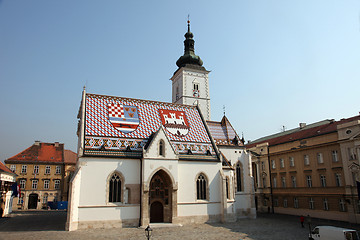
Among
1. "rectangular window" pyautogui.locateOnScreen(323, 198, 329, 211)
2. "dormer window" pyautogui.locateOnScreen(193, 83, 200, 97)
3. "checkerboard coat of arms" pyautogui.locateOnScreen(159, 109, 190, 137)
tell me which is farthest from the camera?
"dormer window" pyautogui.locateOnScreen(193, 83, 200, 97)

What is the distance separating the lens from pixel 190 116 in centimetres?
A: 3241

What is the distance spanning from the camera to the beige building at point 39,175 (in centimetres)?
4619

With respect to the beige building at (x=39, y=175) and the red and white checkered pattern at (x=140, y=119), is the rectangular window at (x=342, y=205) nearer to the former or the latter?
the red and white checkered pattern at (x=140, y=119)

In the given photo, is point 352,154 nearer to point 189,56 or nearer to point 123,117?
point 123,117

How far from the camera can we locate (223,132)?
34719mm

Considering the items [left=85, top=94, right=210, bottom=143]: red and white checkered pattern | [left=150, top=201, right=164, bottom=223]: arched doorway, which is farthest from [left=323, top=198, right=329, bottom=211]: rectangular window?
[left=150, top=201, right=164, bottom=223]: arched doorway

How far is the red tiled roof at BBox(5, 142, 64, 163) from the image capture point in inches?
1881

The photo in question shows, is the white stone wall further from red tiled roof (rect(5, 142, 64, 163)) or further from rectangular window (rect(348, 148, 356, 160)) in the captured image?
red tiled roof (rect(5, 142, 64, 163))

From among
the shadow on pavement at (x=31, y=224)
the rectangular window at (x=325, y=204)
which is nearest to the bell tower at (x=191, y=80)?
the rectangular window at (x=325, y=204)

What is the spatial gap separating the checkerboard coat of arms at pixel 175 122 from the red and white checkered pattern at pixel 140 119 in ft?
1.46

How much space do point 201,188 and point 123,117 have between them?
34.5 feet

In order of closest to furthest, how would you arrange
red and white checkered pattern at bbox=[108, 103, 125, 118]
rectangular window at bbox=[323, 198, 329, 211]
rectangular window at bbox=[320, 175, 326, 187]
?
red and white checkered pattern at bbox=[108, 103, 125, 118] < rectangular window at bbox=[323, 198, 329, 211] < rectangular window at bbox=[320, 175, 326, 187]

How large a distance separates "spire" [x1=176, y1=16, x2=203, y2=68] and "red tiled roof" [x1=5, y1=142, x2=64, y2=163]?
88.7 feet

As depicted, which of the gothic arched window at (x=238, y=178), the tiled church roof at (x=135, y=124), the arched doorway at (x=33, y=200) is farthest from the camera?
the arched doorway at (x=33, y=200)
